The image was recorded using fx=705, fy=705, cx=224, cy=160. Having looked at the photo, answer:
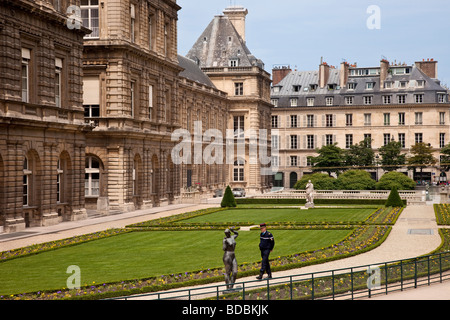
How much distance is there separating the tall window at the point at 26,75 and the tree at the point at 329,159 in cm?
6570

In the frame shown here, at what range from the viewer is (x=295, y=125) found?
110 metres

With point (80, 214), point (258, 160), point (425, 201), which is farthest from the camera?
point (258, 160)

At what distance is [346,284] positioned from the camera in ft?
66.1

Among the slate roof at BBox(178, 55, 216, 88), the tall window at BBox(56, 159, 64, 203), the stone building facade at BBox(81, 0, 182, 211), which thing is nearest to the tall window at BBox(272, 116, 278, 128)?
the slate roof at BBox(178, 55, 216, 88)

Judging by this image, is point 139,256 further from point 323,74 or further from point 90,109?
point 323,74

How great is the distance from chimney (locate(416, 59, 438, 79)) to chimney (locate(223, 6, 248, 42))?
27749mm

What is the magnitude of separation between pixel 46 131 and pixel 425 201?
37740 millimetres

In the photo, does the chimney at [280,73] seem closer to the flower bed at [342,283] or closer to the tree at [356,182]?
the tree at [356,182]

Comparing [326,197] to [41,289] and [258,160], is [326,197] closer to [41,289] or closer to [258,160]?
[258,160]

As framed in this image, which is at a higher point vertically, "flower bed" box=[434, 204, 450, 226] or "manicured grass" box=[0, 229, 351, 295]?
"flower bed" box=[434, 204, 450, 226]

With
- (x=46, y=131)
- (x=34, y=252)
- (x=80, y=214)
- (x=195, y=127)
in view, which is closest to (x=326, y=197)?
(x=195, y=127)

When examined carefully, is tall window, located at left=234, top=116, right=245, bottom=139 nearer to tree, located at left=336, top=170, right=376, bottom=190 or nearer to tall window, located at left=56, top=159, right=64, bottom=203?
tree, located at left=336, top=170, right=376, bottom=190

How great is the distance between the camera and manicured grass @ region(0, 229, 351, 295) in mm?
23688
